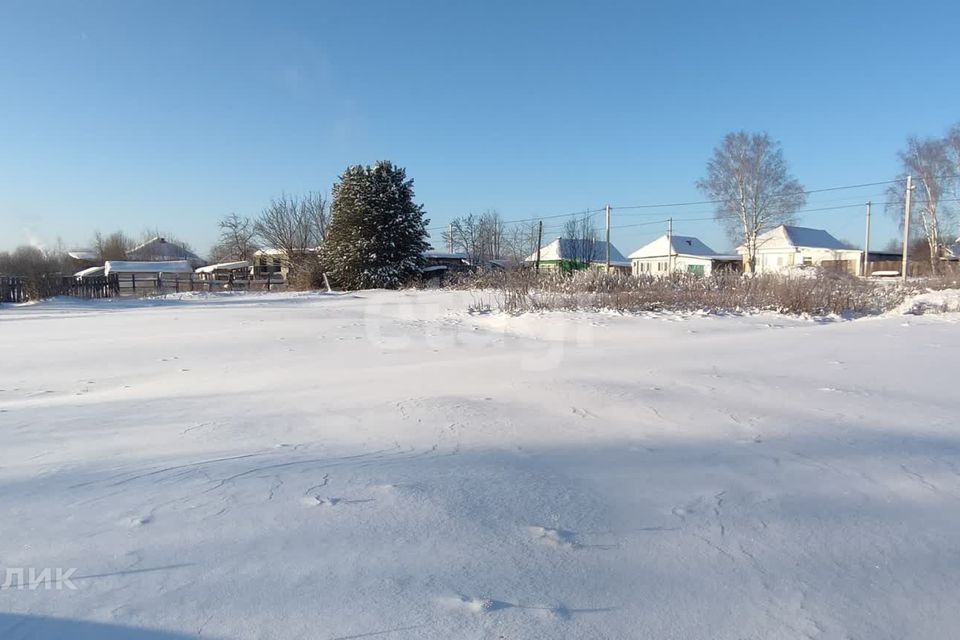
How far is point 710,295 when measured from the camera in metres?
13.6

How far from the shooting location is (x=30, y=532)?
8.02 feet

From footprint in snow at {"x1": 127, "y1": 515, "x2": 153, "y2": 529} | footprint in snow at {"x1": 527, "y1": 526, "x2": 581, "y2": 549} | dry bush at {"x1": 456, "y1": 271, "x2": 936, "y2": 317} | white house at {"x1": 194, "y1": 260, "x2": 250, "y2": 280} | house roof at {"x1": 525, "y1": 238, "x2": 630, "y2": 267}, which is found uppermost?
house roof at {"x1": 525, "y1": 238, "x2": 630, "y2": 267}

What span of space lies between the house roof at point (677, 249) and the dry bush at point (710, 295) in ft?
135

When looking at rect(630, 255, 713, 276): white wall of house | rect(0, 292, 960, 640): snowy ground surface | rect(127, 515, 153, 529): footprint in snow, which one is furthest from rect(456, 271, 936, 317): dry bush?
rect(630, 255, 713, 276): white wall of house

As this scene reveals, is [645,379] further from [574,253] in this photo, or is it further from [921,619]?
[574,253]

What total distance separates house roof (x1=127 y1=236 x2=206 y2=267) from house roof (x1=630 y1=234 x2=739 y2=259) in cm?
5855

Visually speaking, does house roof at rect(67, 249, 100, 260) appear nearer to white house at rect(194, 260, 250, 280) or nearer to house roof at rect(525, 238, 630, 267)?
white house at rect(194, 260, 250, 280)

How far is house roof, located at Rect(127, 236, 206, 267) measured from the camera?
7556 centimetres

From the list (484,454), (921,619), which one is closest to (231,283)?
(484,454)

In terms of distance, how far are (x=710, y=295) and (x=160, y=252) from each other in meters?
81.5

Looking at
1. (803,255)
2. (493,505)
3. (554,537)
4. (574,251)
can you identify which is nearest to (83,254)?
(574,251)

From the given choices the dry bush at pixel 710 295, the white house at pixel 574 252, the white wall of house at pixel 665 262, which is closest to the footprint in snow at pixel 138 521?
the dry bush at pixel 710 295

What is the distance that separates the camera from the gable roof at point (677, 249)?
55.1m

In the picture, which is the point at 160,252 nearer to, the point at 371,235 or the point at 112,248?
the point at 112,248
